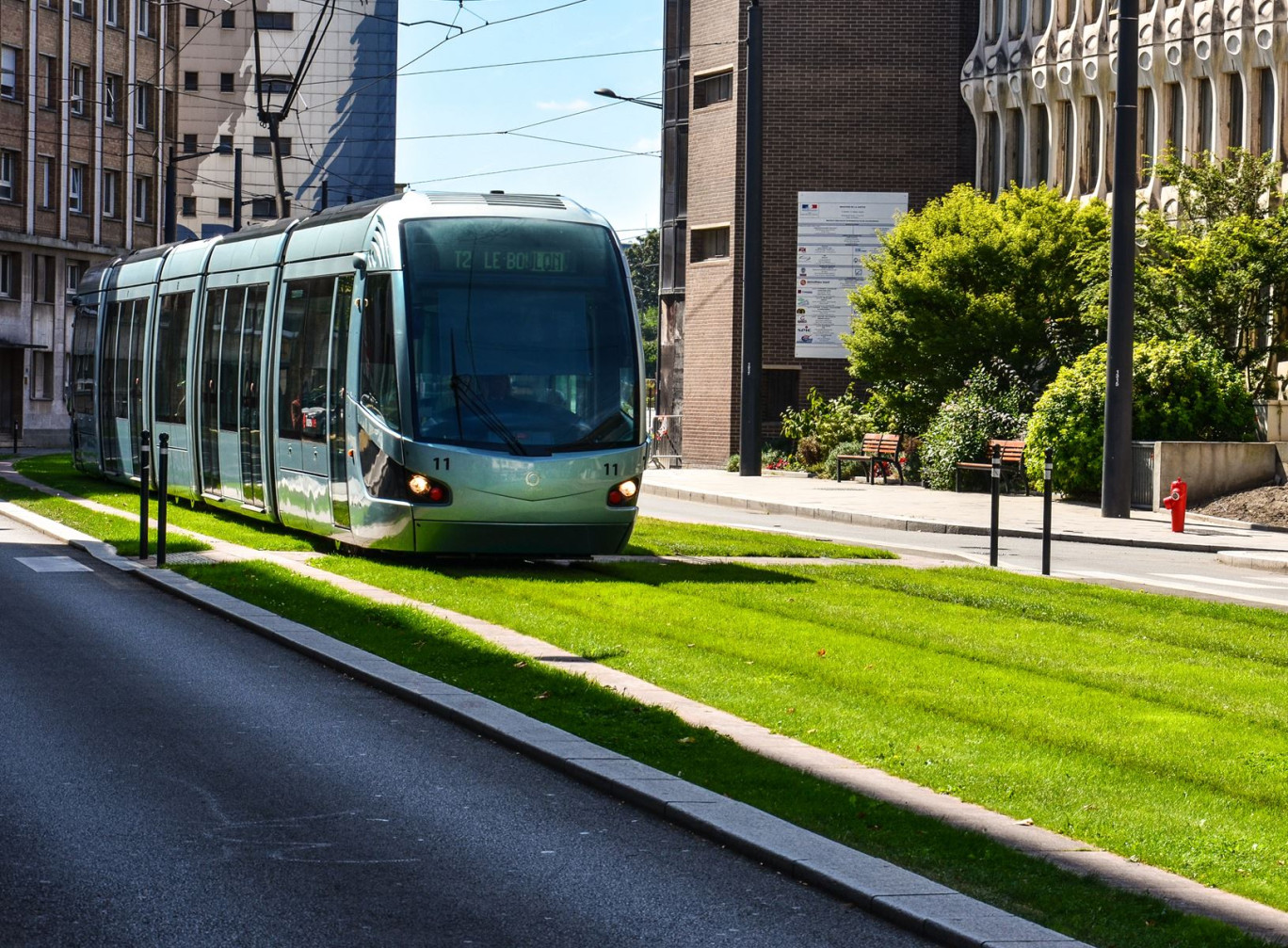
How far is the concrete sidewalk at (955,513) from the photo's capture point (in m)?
24.2

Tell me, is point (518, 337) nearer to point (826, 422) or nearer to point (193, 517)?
point (193, 517)

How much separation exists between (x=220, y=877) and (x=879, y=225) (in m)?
39.8

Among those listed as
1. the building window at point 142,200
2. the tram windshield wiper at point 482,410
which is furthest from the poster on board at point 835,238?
the building window at point 142,200

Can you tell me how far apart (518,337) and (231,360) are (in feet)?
21.2

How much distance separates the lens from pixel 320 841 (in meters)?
7.03

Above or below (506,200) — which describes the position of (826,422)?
below

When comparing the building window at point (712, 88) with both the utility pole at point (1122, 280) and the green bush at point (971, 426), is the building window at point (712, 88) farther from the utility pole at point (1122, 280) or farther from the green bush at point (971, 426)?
the utility pole at point (1122, 280)

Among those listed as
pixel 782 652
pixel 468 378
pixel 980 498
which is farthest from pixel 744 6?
pixel 782 652

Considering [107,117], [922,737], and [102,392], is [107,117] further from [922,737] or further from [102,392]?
[922,737]

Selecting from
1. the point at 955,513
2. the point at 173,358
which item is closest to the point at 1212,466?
the point at 955,513

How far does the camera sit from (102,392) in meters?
30.4

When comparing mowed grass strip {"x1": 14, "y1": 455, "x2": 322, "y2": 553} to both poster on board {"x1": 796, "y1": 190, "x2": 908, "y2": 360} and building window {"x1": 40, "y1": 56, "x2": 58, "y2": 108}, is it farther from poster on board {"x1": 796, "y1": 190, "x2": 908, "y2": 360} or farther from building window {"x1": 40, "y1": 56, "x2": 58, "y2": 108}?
building window {"x1": 40, "y1": 56, "x2": 58, "y2": 108}

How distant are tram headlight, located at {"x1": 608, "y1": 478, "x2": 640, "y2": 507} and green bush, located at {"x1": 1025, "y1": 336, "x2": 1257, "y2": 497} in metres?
14.8

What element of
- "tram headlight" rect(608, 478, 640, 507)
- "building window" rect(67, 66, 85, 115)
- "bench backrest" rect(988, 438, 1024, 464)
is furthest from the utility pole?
"building window" rect(67, 66, 85, 115)
